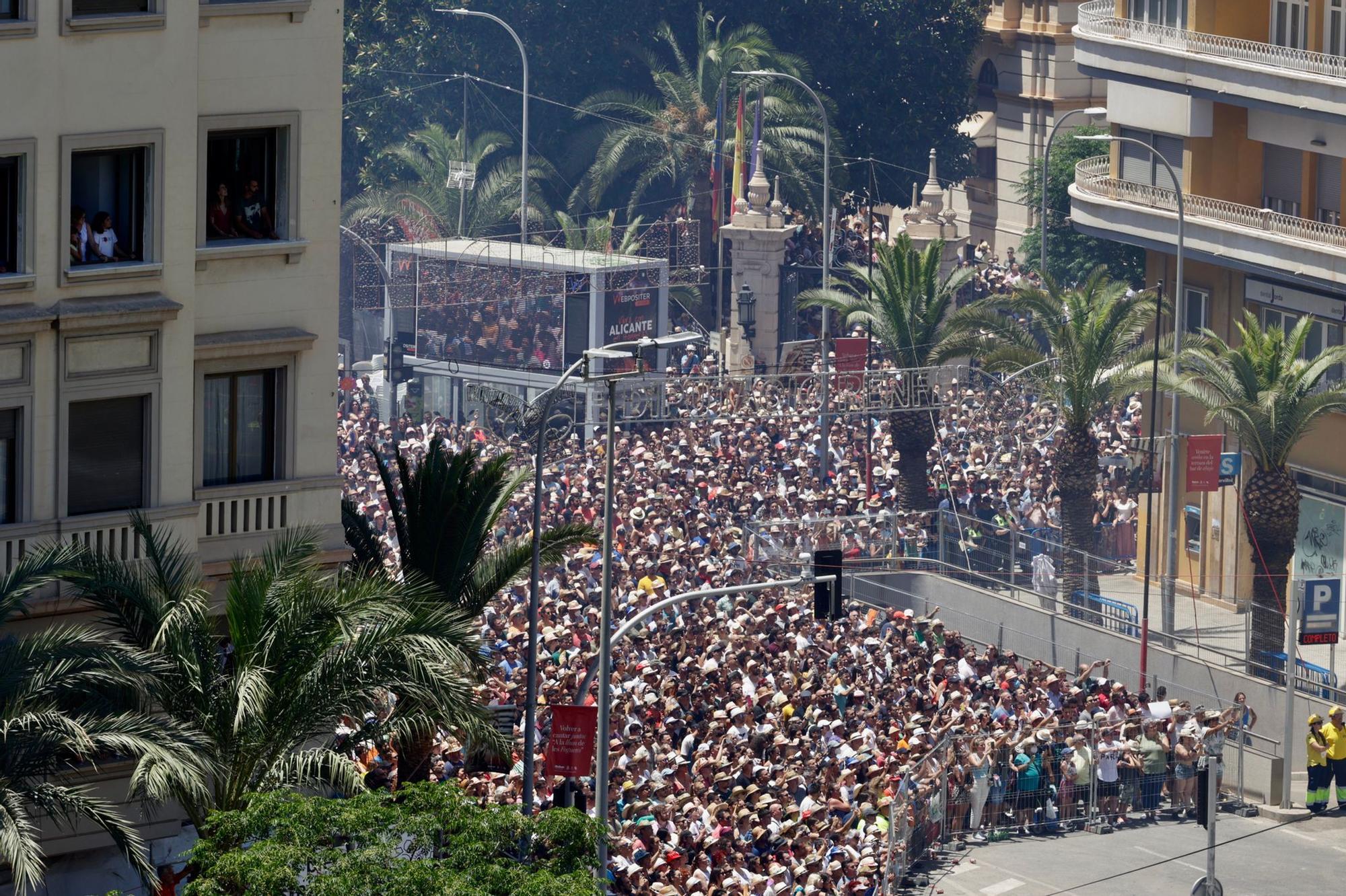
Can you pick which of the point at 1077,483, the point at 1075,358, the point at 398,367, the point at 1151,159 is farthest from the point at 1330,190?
the point at 398,367

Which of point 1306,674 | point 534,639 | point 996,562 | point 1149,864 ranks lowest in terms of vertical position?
point 1149,864

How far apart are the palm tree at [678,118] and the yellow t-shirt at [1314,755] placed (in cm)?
4133

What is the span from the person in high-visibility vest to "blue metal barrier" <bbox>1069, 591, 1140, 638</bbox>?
22.5 ft

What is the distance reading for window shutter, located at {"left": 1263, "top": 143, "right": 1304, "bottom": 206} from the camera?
49500mm

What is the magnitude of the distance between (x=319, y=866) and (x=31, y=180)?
7.88 m

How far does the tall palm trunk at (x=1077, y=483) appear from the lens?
46.8 meters

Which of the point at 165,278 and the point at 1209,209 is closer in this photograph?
the point at 165,278

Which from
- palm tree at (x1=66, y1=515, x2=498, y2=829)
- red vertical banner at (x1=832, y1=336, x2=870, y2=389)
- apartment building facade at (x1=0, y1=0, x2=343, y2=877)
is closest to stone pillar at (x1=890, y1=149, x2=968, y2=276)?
red vertical banner at (x1=832, y1=336, x2=870, y2=389)

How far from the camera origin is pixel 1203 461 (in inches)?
1720

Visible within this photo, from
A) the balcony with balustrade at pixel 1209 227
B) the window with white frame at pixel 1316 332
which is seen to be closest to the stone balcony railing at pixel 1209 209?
the balcony with balustrade at pixel 1209 227

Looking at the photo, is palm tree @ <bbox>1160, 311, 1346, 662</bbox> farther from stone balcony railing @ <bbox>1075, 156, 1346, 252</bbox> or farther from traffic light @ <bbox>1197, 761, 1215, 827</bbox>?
traffic light @ <bbox>1197, 761, 1215, 827</bbox>

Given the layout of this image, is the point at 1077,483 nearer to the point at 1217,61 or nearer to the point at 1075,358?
the point at 1075,358

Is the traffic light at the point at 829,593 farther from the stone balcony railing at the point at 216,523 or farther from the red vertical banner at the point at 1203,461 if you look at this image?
the red vertical banner at the point at 1203,461

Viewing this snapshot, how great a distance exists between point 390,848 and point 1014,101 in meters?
71.7
